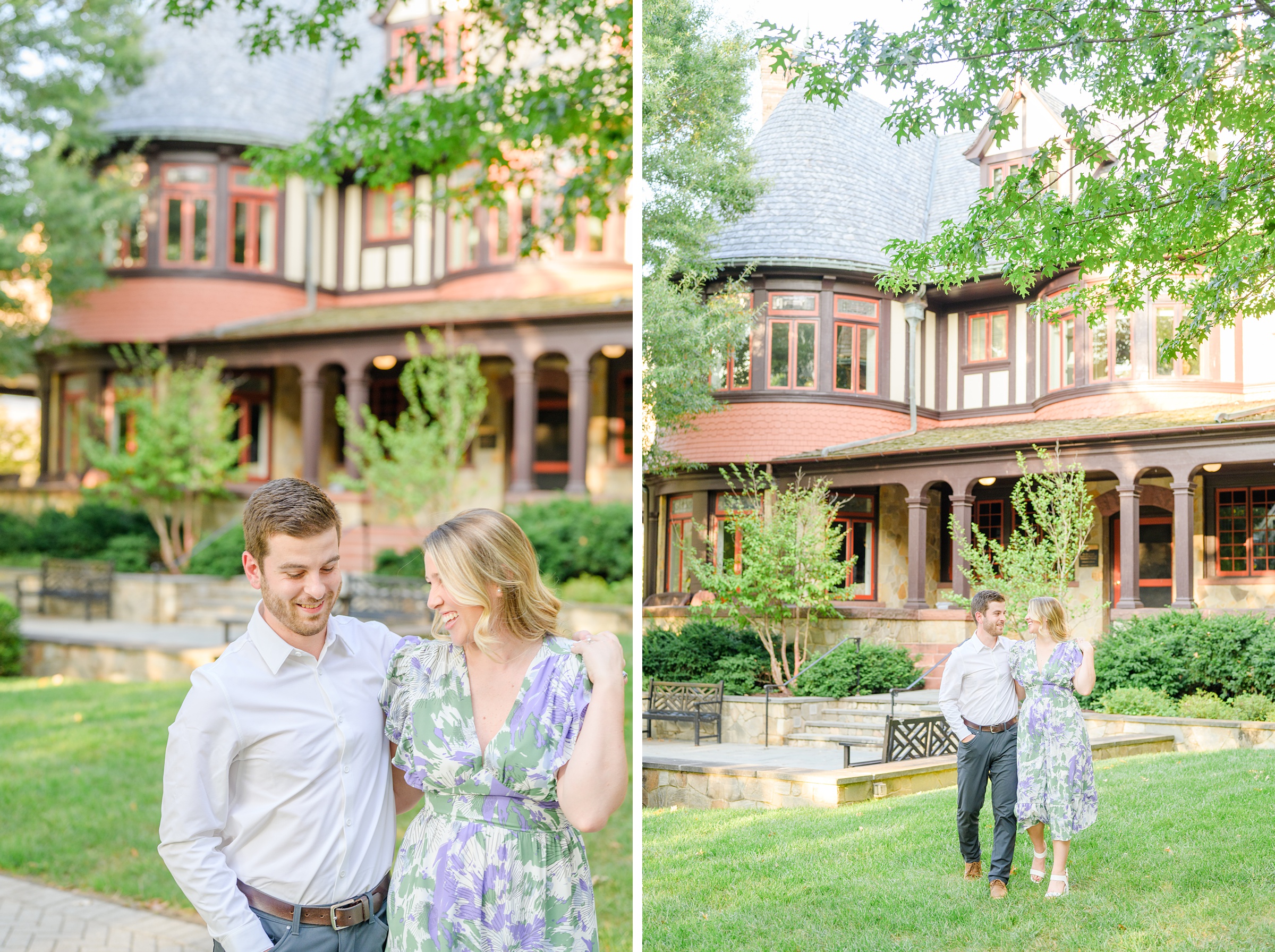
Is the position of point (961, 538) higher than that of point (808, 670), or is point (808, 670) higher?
point (961, 538)

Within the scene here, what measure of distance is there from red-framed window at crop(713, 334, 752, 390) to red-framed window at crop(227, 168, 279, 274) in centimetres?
1904

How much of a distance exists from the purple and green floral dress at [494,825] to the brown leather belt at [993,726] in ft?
5.51

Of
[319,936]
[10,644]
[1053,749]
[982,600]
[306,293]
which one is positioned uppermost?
[306,293]

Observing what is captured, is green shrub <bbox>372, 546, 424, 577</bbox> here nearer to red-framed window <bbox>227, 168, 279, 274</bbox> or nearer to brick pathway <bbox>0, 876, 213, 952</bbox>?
red-framed window <bbox>227, 168, 279, 274</bbox>

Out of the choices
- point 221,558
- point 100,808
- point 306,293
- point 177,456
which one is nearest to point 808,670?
point 100,808

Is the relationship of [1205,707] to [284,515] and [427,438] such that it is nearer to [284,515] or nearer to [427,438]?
[284,515]

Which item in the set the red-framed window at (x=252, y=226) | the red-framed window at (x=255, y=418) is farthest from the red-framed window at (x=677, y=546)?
the red-framed window at (x=252, y=226)

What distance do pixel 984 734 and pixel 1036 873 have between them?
0.48 metres

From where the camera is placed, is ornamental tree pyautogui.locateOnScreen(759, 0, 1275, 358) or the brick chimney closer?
ornamental tree pyautogui.locateOnScreen(759, 0, 1275, 358)

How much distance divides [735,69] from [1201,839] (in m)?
3.07

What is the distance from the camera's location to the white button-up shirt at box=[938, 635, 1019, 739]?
148 inches

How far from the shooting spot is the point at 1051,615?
367 cm

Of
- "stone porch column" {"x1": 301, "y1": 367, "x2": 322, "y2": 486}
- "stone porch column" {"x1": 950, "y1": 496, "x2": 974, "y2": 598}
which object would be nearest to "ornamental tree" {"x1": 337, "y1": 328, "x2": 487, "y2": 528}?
"stone porch column" {"x1": 301, "y1": 367, "x2": 322, "y2": 486}

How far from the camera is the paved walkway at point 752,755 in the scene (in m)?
3.97
